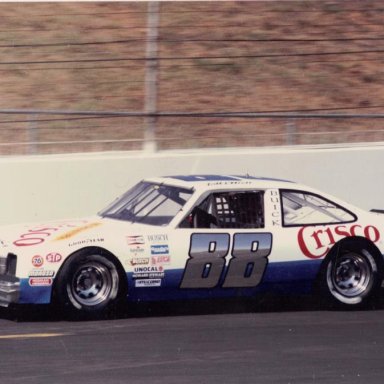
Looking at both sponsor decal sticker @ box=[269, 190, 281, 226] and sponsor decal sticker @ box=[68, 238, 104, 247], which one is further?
sponsor decal sticker @ box=[269, 190, 281, 226]

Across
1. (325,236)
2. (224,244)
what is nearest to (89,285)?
(224,244)

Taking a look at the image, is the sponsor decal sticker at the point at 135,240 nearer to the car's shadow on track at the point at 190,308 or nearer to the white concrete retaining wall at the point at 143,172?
the car's shadow on track at the point at 190,308

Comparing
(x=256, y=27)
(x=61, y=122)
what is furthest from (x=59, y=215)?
(x=256, y=27)

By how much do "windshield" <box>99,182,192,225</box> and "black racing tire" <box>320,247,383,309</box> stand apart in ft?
5.08

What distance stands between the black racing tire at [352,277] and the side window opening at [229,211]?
0.83 metres

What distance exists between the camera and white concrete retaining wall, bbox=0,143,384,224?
13328 millimetres

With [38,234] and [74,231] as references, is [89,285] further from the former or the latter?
[38,234]

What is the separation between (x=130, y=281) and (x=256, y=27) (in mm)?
10387

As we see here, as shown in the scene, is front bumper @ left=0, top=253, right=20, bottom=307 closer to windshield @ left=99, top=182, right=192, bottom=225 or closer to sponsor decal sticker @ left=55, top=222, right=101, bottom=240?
sponsor decal sticker @ left=55, top=222, right=101, bottom=240

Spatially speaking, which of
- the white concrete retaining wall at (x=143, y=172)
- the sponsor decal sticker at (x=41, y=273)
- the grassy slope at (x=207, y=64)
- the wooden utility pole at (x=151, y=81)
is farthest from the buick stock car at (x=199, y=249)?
the grassy slope at (x=207, y=64)

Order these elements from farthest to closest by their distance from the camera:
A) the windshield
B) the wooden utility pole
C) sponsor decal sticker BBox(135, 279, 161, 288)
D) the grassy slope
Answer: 1. the grassy slope
2. the wooden utility pole
3. the windshield
4. sponsor decal sticker BBox(135, 279, 161, 288)

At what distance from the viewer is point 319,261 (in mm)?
10984

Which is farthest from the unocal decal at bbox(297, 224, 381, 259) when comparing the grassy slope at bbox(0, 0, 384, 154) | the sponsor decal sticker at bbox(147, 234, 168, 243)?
the grassy slope at bbox(0, 0, 384, 154)

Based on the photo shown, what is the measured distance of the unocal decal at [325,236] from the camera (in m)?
10.9
